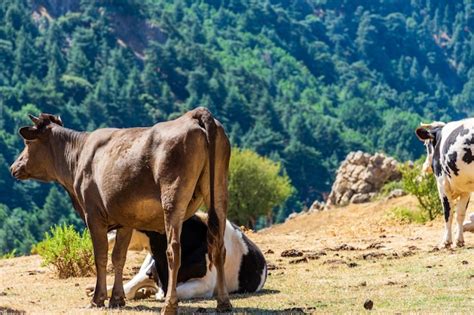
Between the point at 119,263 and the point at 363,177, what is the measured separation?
1503 inches

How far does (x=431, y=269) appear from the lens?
52.9 ft

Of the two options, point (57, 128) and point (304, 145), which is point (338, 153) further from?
point (57, 128)

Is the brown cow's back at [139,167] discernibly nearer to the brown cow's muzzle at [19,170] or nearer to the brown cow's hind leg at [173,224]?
the brown cow's hind leg at [173,224]

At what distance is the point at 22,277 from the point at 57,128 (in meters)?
5.17

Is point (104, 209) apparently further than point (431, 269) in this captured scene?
No

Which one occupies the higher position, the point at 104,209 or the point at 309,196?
the point at 104,209

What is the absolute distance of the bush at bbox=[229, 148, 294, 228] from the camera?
54781 mm

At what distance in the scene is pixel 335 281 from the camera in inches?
616

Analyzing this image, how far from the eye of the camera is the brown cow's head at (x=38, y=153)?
14.5 meters

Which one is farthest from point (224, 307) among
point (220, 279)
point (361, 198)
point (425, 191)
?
point (361, 198)

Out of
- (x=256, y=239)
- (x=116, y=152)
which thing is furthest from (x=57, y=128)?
(x=256, y=239)

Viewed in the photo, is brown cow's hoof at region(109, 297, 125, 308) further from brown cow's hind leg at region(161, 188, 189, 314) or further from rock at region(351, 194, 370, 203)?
rock at region(351, 194, 370, 203)

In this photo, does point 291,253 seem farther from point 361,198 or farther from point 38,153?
point 361,198

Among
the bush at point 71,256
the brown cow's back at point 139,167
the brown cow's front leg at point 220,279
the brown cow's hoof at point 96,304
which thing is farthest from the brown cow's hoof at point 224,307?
the bush at point 71,256
